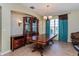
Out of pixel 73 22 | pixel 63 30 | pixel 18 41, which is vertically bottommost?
pixel 18 41

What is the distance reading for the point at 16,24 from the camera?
2045 millimetres

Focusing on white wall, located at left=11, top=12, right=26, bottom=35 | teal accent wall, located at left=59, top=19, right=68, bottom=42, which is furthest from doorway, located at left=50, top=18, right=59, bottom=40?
white wall, located at left=11, top=12, right=26, bottom=35

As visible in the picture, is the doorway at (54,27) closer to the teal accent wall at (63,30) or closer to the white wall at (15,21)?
the teal accent wall at (63,30)

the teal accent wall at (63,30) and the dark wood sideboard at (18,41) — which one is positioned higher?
the teal accent wall at (63,30)

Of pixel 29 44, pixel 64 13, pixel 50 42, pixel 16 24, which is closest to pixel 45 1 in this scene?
pixel 64 13

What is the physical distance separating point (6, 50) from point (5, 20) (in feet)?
→ 1.91

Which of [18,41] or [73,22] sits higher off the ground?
[73,22]

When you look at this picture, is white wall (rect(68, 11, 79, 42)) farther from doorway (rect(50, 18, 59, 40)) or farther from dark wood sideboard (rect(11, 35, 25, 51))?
dark wood sideboard (rect(11, 35, 25, 51))

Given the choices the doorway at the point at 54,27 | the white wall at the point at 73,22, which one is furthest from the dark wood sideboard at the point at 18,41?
the white wall at the point at 73,22

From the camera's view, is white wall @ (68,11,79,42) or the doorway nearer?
white wall @ (68,11,79,42)

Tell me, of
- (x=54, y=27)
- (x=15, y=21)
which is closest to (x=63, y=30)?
(x=54, y=27)

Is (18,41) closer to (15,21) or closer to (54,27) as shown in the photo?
(15,21)

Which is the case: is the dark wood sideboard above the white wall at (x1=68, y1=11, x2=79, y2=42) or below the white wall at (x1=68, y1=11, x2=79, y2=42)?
below

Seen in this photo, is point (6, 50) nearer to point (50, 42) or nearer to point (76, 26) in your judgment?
point (50, 42)
